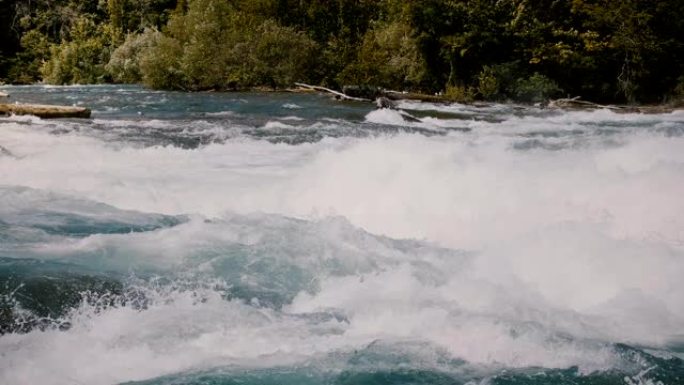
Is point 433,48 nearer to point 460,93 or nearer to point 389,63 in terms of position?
point 460,93

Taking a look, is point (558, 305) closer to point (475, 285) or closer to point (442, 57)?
point (475, 285)

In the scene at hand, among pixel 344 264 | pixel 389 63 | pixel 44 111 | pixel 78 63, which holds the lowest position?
pixel 78 63

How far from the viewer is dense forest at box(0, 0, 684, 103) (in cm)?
2339

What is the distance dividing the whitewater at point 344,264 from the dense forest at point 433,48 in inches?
534

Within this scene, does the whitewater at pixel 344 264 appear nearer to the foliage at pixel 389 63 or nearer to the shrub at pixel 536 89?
the shrub at pixel 536 89

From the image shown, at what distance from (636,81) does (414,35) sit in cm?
833

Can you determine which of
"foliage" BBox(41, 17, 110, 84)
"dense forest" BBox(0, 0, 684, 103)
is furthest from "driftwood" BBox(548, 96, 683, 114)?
"foliage" BBox(41, 17, 110, 84)

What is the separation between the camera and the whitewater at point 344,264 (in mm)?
4207

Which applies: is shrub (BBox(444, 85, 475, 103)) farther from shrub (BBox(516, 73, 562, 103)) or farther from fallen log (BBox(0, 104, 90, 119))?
fallen log (BBox(0, 104, 90, 119))

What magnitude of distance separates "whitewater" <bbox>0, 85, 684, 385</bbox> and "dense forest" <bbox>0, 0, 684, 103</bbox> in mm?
13556

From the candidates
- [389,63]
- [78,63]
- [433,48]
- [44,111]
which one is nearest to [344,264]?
[44,111]

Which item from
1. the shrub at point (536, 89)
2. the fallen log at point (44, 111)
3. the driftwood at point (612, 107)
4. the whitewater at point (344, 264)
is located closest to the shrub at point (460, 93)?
the shrub at point (536, 89)

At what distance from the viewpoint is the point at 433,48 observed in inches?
982

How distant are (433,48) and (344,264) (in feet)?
66.5
